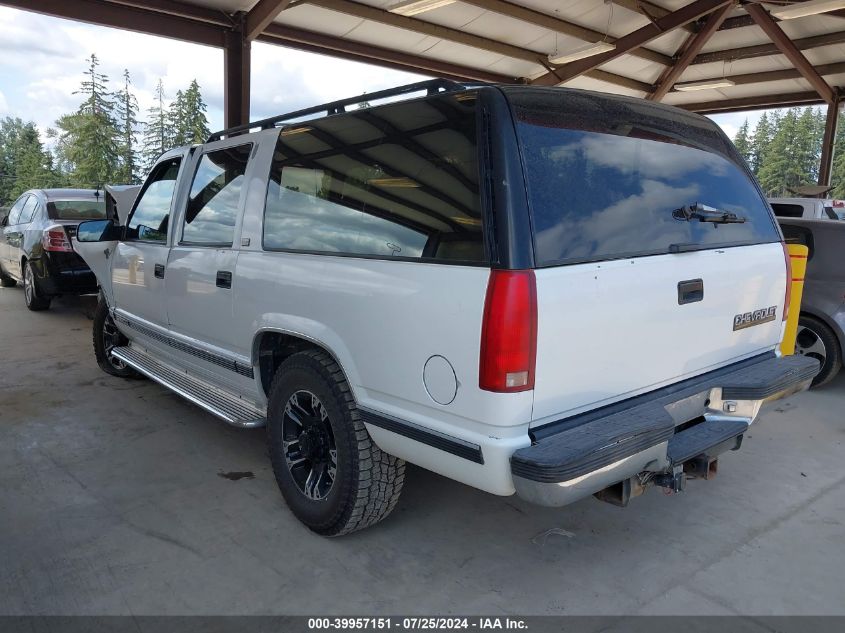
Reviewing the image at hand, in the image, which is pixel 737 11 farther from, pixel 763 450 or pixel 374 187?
pixel 374 187

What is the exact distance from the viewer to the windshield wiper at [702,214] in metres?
2.68

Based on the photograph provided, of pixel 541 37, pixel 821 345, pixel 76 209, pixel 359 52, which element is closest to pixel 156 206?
pixel 76 209

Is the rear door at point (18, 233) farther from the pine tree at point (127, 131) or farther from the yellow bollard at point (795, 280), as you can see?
the pine tree at point (127, 131)

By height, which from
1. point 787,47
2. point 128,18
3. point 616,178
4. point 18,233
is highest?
point 787,47

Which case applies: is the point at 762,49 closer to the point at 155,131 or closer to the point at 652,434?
the point at 652,434

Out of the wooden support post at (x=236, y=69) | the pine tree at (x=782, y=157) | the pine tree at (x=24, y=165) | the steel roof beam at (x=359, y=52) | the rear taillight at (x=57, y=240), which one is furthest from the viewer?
the pine tree at (x=24, y=165)

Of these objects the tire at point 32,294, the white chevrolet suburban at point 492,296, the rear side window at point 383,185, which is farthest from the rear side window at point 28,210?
the rear side window at point 383,185

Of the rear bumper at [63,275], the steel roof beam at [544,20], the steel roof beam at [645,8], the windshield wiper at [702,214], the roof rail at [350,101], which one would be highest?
the steel roof beam at [645,8]

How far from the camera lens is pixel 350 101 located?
2.81 meters

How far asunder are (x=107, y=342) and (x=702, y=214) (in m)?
4.93

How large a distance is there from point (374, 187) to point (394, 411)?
0.94 meters

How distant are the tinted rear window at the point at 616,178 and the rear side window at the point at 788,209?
21.5ft

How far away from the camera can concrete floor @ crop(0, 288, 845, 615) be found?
2.45m

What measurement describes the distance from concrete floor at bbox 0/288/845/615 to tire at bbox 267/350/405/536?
Result: 0.17 m
